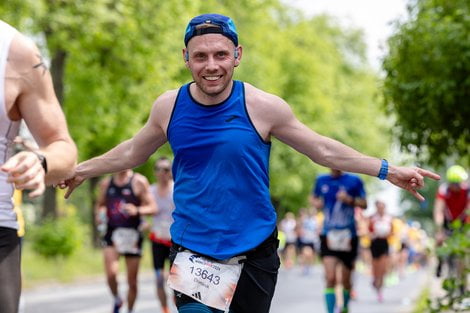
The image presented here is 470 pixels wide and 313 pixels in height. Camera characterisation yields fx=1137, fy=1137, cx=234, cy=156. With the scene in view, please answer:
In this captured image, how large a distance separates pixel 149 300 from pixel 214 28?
14336 millimetres

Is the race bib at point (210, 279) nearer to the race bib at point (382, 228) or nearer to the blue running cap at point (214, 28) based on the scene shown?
the blue running cap at point (214, 28)

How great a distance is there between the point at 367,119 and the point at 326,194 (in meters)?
50.9

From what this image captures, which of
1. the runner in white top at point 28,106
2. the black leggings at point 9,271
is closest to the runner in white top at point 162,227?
the black leggings at point 9,271

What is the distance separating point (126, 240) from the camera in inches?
517

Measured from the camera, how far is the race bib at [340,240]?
13.3 meters

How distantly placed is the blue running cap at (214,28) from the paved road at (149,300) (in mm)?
11343

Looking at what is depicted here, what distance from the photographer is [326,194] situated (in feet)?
43.4

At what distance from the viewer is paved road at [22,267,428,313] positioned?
17062mm

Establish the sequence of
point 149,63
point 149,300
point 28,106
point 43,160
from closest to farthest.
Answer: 1. point 43,160
2. point 28,106
3. point 149,300
4. point 149,63

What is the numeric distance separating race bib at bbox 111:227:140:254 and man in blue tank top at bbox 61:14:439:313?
24.3 feet

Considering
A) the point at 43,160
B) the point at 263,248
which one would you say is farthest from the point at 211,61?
the point at 43,160

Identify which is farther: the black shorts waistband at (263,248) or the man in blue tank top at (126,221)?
the man in blue tank top at (126,221)

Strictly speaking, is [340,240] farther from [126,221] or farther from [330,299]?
[126,221]

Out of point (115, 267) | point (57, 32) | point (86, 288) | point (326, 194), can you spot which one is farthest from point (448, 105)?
point (57, 32)
